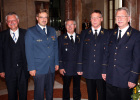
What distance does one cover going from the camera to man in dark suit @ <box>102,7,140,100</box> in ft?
7.13

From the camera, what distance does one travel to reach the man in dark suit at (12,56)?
277cm

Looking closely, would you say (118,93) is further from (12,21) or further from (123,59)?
(12,21)

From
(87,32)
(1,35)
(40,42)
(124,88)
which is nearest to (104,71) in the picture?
(124,88)

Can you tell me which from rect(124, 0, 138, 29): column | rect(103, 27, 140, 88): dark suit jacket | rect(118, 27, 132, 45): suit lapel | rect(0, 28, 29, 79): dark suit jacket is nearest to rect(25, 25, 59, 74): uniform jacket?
rect(0, 28, 29, 79): dark suit jacket

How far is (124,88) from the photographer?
7.48 ft

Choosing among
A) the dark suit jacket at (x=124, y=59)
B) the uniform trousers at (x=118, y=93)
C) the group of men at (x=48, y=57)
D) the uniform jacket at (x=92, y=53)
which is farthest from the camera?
the uniform jacket at (x=92, y=53)

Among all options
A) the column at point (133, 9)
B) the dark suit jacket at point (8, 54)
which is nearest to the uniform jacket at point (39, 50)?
the dark suit jacket at point (8, 54)

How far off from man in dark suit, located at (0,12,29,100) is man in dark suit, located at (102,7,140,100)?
148cm

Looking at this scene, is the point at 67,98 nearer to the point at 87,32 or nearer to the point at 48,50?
the point at 48,50

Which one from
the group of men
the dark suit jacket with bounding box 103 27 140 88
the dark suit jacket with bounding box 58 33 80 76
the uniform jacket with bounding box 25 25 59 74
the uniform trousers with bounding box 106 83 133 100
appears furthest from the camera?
the dark suit jacket with bounding box 58 33 80 76

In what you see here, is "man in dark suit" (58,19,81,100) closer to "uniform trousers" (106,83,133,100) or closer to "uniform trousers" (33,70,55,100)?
"uniform trousers" (33,70,55,100)

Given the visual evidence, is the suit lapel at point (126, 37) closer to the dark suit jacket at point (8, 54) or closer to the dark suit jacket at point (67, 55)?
the dark suit jacket at point (67, 55)

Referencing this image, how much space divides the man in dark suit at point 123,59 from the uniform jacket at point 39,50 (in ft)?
3.26

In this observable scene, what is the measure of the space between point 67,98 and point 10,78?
1.17 metres
